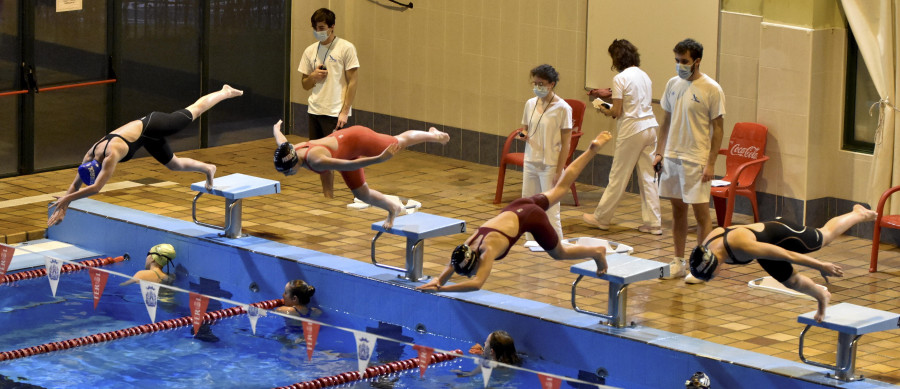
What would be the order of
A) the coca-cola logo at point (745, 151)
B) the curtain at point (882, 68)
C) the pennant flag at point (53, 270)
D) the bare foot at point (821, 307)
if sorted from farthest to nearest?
1. the coca-cola logo at point (745, 151)
2. the curtain at point (882, 68)
3. the pennant flag at point (53, 270)
4. the bare foot at point (821, 307)

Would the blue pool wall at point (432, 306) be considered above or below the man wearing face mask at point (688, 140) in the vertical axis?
below

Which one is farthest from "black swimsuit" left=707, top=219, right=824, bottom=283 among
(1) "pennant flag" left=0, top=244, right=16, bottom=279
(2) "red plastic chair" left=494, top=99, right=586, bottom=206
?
(1) "pennant flag" left=0, top=244, right=16, bottom=279

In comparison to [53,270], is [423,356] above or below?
below

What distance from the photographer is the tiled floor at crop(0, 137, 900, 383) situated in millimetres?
8820

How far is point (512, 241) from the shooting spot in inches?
345

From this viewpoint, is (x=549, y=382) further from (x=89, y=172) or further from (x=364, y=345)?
(x=89, y=172)

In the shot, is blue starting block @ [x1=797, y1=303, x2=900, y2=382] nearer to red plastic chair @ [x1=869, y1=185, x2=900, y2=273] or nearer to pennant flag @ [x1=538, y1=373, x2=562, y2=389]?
pennant flag @ [x1=538, y1=373, x2=562, y2=389]

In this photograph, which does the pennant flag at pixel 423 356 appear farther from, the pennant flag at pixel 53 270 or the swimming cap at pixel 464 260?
the pennant flag at pixel 53 270

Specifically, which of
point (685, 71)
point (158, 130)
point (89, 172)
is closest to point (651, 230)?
point (685, 71)

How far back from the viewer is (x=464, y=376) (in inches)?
308

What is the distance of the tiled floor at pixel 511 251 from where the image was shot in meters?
8.82

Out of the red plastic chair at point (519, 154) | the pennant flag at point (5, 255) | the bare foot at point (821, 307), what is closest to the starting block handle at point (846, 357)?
the bare foot at point (821, 307)

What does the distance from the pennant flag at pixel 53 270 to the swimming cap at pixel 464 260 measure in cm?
286

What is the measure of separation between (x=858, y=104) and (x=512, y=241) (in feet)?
13.4
